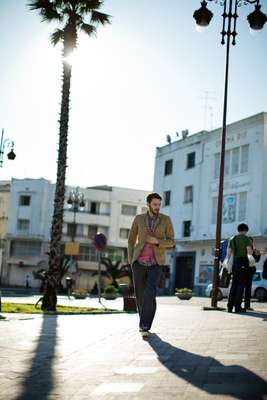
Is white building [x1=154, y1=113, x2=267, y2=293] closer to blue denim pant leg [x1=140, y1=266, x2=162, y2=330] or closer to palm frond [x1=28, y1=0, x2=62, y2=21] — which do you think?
palm frond [x1=28, y1=0, x2=62, y2=21]

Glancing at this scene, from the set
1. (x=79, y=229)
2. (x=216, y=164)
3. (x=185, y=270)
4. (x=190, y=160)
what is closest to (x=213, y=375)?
(x=216, y=164)

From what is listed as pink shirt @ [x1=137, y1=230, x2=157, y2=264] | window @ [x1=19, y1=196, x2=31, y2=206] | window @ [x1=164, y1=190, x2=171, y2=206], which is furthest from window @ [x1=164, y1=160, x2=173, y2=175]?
pink shirt @ [x1=137, y1=230, x2=157, y2=264]

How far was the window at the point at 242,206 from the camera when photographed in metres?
39.1

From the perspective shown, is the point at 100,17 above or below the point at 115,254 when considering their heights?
above

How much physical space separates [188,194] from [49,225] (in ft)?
87.8

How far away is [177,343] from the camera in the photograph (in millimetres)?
6148

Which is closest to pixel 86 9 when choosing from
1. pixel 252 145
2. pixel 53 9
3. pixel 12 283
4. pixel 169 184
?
pixel 53 9

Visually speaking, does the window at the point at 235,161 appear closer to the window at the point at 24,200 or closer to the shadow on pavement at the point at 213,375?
the window at the point at 24,200

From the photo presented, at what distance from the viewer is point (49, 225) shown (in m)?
68.7

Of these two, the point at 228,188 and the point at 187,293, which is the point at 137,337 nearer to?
the point at 187,293

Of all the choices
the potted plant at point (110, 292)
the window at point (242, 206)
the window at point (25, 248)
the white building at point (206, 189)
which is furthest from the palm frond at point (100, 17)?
the window at point (25, 248)

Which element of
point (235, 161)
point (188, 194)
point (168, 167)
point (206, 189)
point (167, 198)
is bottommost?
point (167, 198)

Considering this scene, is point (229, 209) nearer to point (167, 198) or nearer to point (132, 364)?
point (167, 198)

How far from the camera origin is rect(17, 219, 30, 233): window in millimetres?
68875
